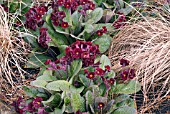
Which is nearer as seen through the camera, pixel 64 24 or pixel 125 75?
pixel 125 75

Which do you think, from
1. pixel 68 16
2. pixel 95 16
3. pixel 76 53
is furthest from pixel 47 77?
pixel 95 16

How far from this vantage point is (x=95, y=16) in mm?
3414

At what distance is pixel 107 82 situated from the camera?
263cm

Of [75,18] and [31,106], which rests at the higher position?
[75,18]

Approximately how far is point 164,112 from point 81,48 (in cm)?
83

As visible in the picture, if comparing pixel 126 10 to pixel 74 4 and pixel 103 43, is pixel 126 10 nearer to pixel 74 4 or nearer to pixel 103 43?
pixel 103 43

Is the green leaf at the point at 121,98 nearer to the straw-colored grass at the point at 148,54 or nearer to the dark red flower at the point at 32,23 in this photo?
the straw-colored grass at the point at 148,54

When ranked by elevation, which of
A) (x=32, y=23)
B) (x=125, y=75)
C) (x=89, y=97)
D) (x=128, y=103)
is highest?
(x=32, y=23)

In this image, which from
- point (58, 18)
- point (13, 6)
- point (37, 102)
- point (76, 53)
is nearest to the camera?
point (37, 102)

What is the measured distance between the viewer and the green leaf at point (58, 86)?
2.73m

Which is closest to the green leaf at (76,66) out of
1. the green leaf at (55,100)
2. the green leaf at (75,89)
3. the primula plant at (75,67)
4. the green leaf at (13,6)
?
the primula plant at (75,67)

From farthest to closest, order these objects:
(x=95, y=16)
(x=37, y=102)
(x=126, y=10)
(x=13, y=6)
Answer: (x=13, y=6)
(x=126, y=10)
(x=95, y=16)
(x=37, y=102)

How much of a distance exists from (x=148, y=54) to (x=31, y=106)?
1078mm

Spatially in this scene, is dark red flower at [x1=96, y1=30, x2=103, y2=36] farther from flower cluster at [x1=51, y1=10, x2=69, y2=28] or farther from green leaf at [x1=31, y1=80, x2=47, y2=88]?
green leaf at [x1=31, y1=80, x2=47, y2=88]
